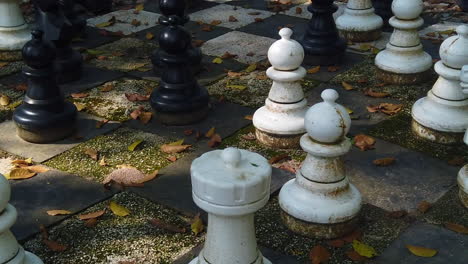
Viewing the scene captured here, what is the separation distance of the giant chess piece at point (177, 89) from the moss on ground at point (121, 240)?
90cm

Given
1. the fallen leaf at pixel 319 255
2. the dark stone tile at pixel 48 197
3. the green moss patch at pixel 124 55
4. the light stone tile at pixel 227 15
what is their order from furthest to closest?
the light stone tile at pixel 227 15, the green moss patch at pixel 124 55, the dark stone tile at pixel 48 197, the fallen leaf at pixel 319 255

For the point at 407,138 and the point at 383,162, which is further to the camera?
the point at 407,138

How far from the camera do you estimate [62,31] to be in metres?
4.10

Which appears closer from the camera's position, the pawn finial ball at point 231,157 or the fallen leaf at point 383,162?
the pawn finial ball at point 231,157

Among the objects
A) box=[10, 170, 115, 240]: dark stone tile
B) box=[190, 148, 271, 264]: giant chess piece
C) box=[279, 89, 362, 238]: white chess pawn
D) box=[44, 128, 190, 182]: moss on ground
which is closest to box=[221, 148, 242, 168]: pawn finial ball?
box=[190, 148, 271, 264]: giant chess piece

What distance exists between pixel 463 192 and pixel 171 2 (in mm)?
1800

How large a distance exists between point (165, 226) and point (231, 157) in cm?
79

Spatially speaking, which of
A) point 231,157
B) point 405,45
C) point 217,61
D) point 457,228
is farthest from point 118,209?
point 405,45

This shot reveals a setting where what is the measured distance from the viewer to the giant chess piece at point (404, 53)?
4344 mm

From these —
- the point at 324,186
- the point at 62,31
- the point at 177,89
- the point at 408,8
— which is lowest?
the point at 177,89

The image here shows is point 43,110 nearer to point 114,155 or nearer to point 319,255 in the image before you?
point 114,155

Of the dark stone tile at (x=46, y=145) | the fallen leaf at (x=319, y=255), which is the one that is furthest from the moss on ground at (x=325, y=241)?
the dark stone tile at (x=46, y=145)

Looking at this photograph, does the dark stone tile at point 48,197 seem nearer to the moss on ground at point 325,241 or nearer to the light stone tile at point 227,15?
the moss on ground at point 325,241

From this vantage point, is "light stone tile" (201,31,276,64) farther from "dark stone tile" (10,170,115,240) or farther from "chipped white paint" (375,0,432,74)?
"dark stone tile" (10,170,115,240)
